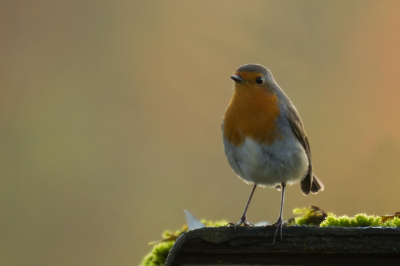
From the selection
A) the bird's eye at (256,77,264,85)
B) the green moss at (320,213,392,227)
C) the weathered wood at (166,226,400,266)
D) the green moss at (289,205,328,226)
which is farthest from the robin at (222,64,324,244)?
the weathered wood at (166,226,400,266)

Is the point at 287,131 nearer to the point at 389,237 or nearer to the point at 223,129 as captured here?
the point at 223,129

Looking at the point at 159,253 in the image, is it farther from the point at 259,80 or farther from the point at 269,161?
the point at 259,80

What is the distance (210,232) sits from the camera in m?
1.87

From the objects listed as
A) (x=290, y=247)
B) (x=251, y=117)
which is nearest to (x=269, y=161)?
(x=251, y=117)

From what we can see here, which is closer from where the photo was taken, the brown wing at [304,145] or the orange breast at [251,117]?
the orange breast at [251,117]

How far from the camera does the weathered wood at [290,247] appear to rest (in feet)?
5.90

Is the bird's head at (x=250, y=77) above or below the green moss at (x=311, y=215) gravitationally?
above

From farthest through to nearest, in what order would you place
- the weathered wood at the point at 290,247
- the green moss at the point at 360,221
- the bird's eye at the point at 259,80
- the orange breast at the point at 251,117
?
the bird's eye at the point at 259,80 < the orange breast at the point at 251,117 < the green moss at the point at 360,221 < the weathered wood at the point at 290,247

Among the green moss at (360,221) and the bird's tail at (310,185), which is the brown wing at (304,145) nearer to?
the bird's tail at (310,185)

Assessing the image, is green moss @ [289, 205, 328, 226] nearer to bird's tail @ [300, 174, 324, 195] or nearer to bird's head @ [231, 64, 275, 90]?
bird's tail @ [300, 174, 324, 195]

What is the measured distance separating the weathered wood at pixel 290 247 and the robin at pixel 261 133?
0.62 meters

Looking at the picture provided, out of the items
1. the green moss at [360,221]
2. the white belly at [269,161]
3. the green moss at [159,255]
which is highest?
the white belly at [269,161]

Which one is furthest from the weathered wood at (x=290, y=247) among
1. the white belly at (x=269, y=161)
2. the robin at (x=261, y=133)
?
the white belly at (x=269, y=161)

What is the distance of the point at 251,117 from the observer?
2.59 meters
